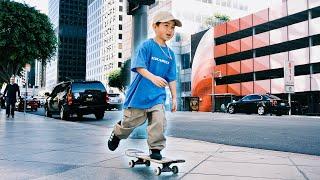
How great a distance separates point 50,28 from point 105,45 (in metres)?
87.9

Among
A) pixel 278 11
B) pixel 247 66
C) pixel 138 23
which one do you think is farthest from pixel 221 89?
pixel 138 23

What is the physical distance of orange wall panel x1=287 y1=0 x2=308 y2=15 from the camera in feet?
128

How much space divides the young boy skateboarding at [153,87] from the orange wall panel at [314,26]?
120 feet

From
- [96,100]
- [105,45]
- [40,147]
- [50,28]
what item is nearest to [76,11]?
[105,45]

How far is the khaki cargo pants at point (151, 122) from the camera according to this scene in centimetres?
396

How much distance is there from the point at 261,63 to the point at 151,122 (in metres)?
42.7

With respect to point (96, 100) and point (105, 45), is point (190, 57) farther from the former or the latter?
point (105, 45)

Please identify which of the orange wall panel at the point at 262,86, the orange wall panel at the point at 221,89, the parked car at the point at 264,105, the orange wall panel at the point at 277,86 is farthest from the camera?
the orange wall panel at the point at 221,89

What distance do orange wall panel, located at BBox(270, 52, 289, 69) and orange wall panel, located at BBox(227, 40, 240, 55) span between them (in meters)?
6.42

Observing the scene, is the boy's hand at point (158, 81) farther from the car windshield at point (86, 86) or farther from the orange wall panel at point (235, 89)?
the orange wall panel at point (235, 89)

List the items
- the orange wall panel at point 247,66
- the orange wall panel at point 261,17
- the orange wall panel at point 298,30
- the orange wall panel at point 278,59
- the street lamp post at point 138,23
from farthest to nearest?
the orange wall panel at point 247,66 < the orange wall panel at point 261,17 < the orange wall panel at point 278,59 < the orange wall panel at point 298,30 < the street lamp post at point 138,23

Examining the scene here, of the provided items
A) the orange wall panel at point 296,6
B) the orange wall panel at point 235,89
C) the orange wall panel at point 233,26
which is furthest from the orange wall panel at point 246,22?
the orange wall panel at point 235,89

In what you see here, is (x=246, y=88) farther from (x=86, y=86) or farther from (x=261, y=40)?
(x=86, y=86)

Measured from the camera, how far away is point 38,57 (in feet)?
123
